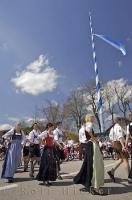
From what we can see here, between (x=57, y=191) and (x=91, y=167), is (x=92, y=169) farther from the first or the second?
(x=57, y=191)

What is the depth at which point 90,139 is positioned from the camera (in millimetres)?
9664

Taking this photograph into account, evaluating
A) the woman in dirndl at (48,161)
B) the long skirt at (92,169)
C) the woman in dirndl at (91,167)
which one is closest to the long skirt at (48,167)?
the woman in dirndl at (48,161)

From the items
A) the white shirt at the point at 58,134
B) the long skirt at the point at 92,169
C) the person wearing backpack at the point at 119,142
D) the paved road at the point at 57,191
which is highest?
the white shirt at the point at 58,134

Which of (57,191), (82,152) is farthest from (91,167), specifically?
(57,191)

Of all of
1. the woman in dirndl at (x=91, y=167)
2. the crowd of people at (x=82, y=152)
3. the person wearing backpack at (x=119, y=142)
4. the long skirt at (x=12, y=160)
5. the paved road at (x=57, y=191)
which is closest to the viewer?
the paved road at (x=57, y=191)

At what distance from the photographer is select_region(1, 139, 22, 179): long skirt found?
40.3ft

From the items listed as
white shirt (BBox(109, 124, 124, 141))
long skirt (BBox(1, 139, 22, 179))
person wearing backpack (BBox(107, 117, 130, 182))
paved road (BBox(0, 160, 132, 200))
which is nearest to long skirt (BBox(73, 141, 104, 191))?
paved road (BBox(0, 160, 132, 200))

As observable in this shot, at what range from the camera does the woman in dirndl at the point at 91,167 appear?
9297mm

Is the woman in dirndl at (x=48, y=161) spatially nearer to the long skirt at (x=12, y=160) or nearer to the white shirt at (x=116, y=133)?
the long skirt at (x=12, y=160)

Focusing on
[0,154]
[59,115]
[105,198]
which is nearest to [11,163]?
[105,198]

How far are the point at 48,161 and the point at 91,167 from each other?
198cm

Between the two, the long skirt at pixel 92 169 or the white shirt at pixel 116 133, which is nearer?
→ the long skirt at pixel 92 169

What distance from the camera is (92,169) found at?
941cm

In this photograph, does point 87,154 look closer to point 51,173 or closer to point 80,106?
point 51,173
